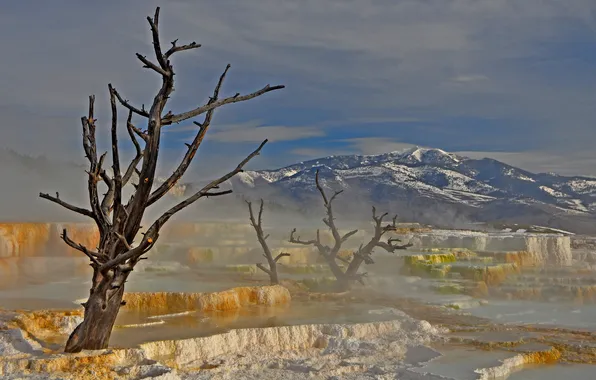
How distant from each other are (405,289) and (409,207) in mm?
88768

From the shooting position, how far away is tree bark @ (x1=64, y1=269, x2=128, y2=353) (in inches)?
275

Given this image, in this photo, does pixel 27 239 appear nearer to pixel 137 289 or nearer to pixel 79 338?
pixel 137 289

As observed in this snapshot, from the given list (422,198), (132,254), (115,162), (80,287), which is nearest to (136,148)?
(115,162)

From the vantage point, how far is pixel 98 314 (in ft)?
23.0

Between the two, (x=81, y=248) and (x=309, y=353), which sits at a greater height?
(x=81, y=248)

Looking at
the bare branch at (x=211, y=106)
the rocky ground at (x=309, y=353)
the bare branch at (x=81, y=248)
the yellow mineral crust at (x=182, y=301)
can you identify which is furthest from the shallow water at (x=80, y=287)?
the bare branch at (x=211, y=106)

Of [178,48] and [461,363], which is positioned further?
[461,363]

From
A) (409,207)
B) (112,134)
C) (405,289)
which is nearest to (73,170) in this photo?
(405,289)

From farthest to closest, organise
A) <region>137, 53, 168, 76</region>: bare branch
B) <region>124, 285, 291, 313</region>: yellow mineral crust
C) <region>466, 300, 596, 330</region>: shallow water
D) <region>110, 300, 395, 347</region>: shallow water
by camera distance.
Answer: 1. <region>466, 300, 596, 330</region>: shallow water
2. <region>124, 285, 291, 313</region>: yellow mineral crust
3. <region>110, 300, 395, 347</region>: shallow water
4. <region>137, 53, 168, 76</region>: bare branch

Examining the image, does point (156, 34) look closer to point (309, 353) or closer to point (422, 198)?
point (309, 353)

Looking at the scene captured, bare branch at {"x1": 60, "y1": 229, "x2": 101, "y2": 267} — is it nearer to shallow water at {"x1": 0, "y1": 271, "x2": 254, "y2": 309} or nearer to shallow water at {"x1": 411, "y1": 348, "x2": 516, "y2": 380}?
shallow water at {"x1": 411, "y1": 348, "x2": 516, "y2": 380}

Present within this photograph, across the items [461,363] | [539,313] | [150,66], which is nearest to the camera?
[150,66]

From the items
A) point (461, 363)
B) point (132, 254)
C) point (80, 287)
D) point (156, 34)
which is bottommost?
point (461, 363)

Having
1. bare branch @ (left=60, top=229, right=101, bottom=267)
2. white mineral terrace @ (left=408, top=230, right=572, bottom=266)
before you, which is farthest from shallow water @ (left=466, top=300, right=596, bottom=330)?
white mineral terrace @ (left=408, top=230, right=572, bottom=266)
